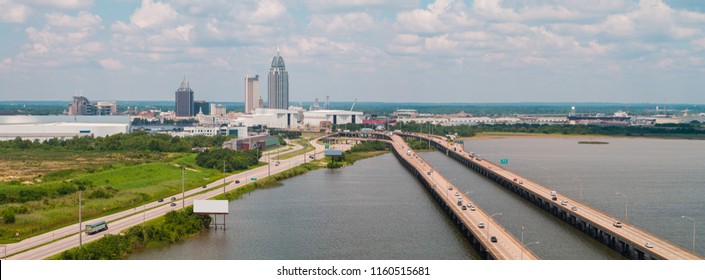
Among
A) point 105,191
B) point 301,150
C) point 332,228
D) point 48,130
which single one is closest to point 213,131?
point 48,130

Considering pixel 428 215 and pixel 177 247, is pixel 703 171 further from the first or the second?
pixel 177 247

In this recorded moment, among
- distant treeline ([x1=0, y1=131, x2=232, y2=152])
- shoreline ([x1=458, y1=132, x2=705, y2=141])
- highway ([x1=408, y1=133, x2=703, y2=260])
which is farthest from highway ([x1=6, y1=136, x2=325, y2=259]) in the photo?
shoreline ([x1=458, y1=132, x2=705, y2=141])

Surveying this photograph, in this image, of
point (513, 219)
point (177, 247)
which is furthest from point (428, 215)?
point (177, 247)

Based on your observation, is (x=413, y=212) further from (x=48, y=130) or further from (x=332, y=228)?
(x=48, y=130)

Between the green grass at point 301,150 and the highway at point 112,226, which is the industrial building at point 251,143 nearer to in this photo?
the green grass at point 301,150

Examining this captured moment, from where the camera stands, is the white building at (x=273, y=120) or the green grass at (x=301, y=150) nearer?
the green grass at (x=301, y=150)

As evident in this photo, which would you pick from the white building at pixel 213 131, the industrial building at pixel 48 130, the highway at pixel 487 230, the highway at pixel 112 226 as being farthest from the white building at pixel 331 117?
the highway at pixel 487 230

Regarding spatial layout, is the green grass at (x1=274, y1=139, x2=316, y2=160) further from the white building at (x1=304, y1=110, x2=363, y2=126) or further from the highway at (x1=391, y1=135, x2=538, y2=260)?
the white building at (x1=304, y1=110, x2=363, y2=126)

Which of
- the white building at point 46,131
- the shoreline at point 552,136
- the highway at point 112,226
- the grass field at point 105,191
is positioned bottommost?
the shoreline at point 552,136
